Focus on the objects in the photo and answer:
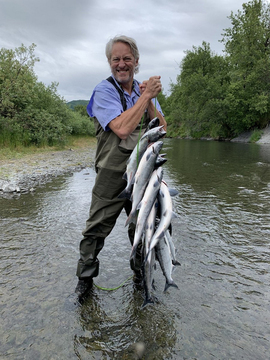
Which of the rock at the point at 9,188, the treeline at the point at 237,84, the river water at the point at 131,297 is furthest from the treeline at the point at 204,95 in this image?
the river water at the point at 131,297

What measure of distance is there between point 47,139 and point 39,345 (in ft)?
63.0

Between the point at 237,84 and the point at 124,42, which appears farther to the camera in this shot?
the point at 237,84

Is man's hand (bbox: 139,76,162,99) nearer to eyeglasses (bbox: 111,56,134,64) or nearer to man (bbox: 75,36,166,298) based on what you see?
man (bbox: 75,36,166,298)

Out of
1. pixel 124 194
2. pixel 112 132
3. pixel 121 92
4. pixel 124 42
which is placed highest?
pixel 124 42

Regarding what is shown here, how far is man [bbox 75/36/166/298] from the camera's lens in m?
2.61

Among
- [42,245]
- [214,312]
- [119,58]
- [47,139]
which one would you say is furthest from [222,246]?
[47,139]

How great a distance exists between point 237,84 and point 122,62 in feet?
127

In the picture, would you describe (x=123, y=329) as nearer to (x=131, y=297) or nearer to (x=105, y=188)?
(x=131, y=297)

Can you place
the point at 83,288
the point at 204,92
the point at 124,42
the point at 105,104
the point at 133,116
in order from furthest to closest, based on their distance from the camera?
the point at 204,92 → the point at 83,288 → the point at 124,42 → the point at 105,104 → the point at 133,116

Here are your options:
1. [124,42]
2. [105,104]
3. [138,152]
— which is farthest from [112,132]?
[124,42]

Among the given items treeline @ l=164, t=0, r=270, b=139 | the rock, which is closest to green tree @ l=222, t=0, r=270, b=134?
treeline @ l=164, t=0, r=270, b=139

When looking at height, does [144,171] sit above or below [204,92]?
below

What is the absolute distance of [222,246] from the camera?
4.33 m

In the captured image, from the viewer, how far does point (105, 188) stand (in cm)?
288
